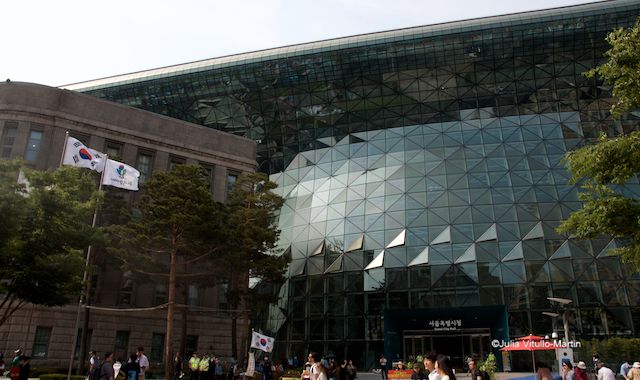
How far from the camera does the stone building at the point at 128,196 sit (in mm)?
33344

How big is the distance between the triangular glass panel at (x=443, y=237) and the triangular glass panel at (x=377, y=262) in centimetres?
446

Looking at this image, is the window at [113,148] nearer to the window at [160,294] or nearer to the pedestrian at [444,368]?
the window at [160,294]

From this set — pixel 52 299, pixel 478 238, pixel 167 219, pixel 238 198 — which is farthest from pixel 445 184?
pixel 52 299

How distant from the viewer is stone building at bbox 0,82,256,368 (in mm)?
33344

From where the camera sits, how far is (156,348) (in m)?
37.4

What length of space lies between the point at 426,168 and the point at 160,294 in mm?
25695

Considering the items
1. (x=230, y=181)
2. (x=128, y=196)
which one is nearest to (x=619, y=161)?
(x=230, y=181)

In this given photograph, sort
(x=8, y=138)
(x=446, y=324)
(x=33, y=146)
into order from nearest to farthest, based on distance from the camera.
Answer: (x=8, y=138) → (x=33, y=146) → (x=446, y=324)

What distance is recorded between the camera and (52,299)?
65.7ft

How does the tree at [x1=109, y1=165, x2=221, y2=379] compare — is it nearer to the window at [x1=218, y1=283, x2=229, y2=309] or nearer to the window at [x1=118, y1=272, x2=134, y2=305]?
the window at [x1=118, y1=272, x2=134, y2=305]

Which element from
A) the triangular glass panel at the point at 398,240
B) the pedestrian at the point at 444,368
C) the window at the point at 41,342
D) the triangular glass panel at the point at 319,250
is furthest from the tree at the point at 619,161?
the window at the point at 41,342

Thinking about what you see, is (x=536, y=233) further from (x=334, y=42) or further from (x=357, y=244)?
(x=334, y=42)

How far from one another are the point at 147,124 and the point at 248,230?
1550 cm

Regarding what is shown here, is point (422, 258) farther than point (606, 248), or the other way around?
point (422, 258)
